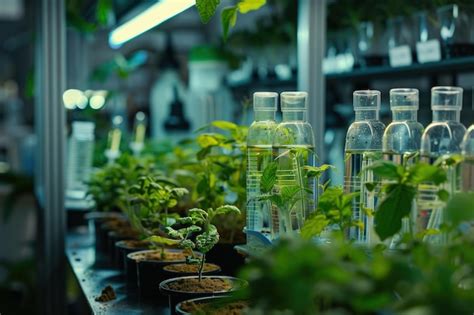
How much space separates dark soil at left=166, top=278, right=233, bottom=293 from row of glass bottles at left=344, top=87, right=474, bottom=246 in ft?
0.84

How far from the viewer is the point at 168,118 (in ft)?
14.1

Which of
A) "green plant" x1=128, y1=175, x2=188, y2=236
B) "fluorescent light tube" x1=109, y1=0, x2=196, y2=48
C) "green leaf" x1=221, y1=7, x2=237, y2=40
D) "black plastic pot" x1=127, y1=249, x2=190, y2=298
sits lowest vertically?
"black plastic pot" x1=127, y1=249, x2=190, y2=298

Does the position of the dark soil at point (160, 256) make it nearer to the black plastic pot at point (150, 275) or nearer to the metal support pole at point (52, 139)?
the black plastic pot at point (150, 275)

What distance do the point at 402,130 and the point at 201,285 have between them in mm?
468

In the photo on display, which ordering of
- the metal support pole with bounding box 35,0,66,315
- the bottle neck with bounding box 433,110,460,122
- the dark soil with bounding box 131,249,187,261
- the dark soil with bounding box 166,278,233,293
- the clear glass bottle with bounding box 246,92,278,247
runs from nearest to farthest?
the bottle neck with bounding box 433,110,460,122 → the dark soil with bounding box 166,278,233,293 → the clear glass bottle with bounding box 246,92,278,247 → the dark soil with bounding box 131,249,187,261 → the metal support pole with bounding box 35,0,66,315

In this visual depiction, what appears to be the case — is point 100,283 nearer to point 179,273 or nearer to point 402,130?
point 179,273

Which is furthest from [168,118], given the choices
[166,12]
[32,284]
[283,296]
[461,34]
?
[283,296]

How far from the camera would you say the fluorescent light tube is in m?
2.43

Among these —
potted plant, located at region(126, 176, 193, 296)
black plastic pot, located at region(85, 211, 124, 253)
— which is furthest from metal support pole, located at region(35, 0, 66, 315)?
potted plant, located at region(126, 176, 193, 296)

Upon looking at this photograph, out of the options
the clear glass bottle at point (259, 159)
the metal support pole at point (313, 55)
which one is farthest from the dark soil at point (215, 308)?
the metal support pole at point (313, 55)

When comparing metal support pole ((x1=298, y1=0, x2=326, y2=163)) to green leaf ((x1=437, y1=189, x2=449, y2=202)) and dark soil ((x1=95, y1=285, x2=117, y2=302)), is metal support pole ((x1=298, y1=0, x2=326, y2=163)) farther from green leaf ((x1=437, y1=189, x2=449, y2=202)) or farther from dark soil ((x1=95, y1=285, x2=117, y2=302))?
green leaf ((x1=437, y1=189, x2=449, y2=202))

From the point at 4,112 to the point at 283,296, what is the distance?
401 inches

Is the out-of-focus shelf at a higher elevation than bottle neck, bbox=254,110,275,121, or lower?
higher

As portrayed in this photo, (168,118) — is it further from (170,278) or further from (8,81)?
(8,81)
